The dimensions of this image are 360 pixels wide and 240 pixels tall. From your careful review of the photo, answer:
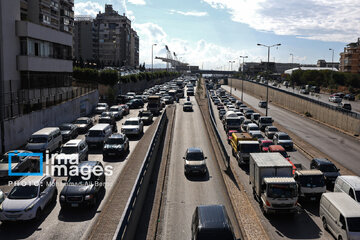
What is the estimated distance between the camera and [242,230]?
1631 cm

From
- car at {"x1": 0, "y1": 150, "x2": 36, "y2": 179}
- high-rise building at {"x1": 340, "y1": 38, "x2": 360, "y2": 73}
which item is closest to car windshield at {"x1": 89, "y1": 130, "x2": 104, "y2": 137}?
car at {"x1": 0, "y1": 150, "x2": 36, "y2": 179}

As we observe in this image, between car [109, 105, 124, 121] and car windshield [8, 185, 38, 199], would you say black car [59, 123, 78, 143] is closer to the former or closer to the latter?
car [109, 105, 124, 121]

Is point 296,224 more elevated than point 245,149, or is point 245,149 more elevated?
point 245,149

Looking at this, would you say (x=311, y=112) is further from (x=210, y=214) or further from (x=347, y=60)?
(x=347, y=60)

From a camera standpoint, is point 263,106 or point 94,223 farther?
point 263,106

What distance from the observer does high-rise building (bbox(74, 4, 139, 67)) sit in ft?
536

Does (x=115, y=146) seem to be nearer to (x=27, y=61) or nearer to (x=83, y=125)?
(x=83, y=125)

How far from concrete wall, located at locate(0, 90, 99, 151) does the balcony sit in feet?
17.5

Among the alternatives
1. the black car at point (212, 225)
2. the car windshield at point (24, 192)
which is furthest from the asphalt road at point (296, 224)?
the car windshield at point (24, 192)

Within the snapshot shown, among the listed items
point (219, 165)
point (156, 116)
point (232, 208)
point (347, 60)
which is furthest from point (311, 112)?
point (347, 60)

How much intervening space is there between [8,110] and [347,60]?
129 metres

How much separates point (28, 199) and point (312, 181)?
1553 cm

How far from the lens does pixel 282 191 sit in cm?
1820

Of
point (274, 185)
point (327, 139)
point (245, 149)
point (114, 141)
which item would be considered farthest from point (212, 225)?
point (327, 139)
